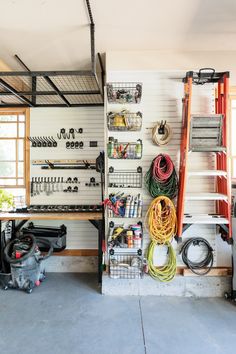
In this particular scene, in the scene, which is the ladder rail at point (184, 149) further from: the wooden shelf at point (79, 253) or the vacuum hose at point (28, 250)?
the vacuum hose at point (28, 250)

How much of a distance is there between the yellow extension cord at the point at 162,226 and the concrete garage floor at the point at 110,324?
308mm

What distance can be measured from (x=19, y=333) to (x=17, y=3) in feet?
10.4

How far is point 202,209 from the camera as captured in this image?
319 centimetres

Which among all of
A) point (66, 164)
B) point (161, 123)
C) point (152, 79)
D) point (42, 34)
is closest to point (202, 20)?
point (152, 79)

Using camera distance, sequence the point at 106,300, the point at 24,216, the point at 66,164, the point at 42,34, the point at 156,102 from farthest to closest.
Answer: the point at 66,164 < the point at 24,216 < the point at 156,102 < the point at 106,300 < the point at 42,34

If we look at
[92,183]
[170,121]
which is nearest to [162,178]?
[170,121]

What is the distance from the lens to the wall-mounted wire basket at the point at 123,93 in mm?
3059

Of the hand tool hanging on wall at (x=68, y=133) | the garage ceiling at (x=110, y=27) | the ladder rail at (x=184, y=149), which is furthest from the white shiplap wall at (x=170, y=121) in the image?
the hand tool hanging on wall at (x=68, y=133)

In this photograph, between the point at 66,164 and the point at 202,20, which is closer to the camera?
the point at 202,20

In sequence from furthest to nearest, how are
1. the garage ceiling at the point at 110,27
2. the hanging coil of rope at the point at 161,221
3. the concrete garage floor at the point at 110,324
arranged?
1. the hanging coil of rope at the point at 161,221
2. the garage ceiling at the point at 110,27
3. the concrete garage floor at the point at 110,324

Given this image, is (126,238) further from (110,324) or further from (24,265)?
(24,265)

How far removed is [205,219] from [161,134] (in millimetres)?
1198

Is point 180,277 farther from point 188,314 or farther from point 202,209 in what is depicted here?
point 202,209

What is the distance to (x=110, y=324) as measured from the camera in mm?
2494
